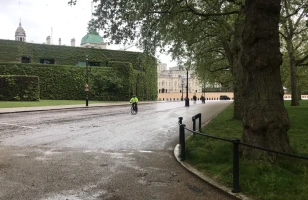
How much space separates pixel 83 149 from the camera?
912 centimetres

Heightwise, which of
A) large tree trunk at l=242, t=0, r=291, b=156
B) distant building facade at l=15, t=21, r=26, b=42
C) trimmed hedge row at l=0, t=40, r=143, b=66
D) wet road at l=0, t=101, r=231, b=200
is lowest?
wet road at l=0, t=101, r=231, b=200

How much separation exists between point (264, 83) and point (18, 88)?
3231 centimetres

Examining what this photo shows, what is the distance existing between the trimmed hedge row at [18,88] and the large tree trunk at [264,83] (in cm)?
3139

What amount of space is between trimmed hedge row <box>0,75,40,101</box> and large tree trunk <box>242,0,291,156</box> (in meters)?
31.4

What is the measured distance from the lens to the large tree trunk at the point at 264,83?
679cm

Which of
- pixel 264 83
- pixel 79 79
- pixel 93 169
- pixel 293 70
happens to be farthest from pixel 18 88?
pixel 264 83

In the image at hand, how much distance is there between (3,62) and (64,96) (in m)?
8.98

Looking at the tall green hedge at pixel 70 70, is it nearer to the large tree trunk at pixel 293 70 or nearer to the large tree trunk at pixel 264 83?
the large tree trunk at pixel 293 70

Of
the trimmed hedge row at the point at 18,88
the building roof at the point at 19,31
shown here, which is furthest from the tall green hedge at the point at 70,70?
the building roof at the point at 19,31

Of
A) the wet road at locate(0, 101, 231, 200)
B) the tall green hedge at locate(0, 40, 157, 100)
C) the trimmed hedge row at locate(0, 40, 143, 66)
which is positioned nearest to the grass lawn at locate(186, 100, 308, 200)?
the wet road at locate(0, 101, 231, 200)

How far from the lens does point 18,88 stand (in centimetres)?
3400

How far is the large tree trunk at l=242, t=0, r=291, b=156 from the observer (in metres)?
6.79

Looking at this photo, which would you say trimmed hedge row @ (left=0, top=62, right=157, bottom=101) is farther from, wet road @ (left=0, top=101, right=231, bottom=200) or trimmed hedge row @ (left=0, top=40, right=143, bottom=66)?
wet road @ (left=0, top=101, right=231, bottom=200)

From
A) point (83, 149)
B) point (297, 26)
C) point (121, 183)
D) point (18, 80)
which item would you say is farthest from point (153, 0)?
point (18, 80)
